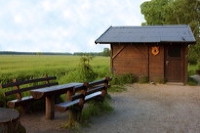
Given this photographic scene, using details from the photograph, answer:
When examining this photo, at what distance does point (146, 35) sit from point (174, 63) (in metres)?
2.34

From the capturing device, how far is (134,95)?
14078mm

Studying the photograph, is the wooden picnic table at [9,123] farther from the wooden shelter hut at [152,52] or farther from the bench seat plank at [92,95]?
the wooden shelter hut at [152,52]

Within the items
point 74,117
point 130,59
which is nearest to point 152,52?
point 130,59

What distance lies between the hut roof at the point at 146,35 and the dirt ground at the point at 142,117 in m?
4.64

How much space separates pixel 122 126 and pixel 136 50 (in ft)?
35.5

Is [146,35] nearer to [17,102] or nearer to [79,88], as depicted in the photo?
[79,88]

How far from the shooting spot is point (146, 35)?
19016 millimetres

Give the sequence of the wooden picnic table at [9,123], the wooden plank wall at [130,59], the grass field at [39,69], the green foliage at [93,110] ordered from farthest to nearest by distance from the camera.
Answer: the grass field at [39,69] < the wooden plank wall at [130,59] < the green foliage at [93,110] < the wooden picnic table at [9,123]

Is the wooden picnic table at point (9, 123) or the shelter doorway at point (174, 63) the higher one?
the shelter doorway at point (174, 63)

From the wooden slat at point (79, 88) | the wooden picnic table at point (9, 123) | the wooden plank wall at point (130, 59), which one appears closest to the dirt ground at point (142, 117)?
the wooden slat at point (79, 88)

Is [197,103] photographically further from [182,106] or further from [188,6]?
[188,6]

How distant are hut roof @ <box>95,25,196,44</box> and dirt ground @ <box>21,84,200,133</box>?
15.2ft

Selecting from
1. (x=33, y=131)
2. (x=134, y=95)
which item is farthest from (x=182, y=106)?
(x=33, y=131)

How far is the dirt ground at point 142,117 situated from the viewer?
26.7ft
